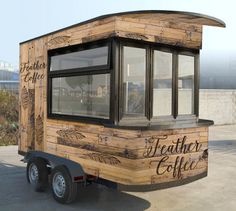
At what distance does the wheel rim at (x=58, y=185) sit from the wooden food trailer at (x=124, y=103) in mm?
29

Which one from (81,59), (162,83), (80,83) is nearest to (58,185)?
(80,83)

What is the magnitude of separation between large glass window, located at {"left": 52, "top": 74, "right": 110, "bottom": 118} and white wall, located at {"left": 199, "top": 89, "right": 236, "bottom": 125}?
14948mm

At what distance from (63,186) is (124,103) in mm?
1815

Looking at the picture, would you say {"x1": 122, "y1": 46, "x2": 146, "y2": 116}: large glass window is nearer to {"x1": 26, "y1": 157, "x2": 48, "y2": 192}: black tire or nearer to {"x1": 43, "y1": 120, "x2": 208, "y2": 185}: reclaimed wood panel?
{"x1": 43, "y1": 120, "x2": 208, "y2": 185}: reclaimed wood panel

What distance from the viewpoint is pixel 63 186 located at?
571cm

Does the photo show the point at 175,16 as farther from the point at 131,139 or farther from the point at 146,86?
the point at 131,139

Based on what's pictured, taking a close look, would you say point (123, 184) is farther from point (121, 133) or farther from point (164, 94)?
point (164, 94)

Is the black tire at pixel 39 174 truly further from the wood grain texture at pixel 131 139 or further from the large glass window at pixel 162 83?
the large glass window at pixel 162 83

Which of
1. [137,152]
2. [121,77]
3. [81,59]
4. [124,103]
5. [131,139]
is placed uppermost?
[81,59]

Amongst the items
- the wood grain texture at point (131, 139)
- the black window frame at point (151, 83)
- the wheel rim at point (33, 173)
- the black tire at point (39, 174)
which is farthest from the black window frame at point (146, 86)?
the wheel rim at point (33, 173)

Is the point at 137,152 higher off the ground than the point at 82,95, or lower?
lower

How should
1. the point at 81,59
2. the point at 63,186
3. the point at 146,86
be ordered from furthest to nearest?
the point at 63,186, the point at 81,59, the point at 146,86

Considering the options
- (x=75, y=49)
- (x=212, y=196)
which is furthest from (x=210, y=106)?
(x=75, y=49)

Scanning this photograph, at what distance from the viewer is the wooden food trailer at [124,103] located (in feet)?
16.1
